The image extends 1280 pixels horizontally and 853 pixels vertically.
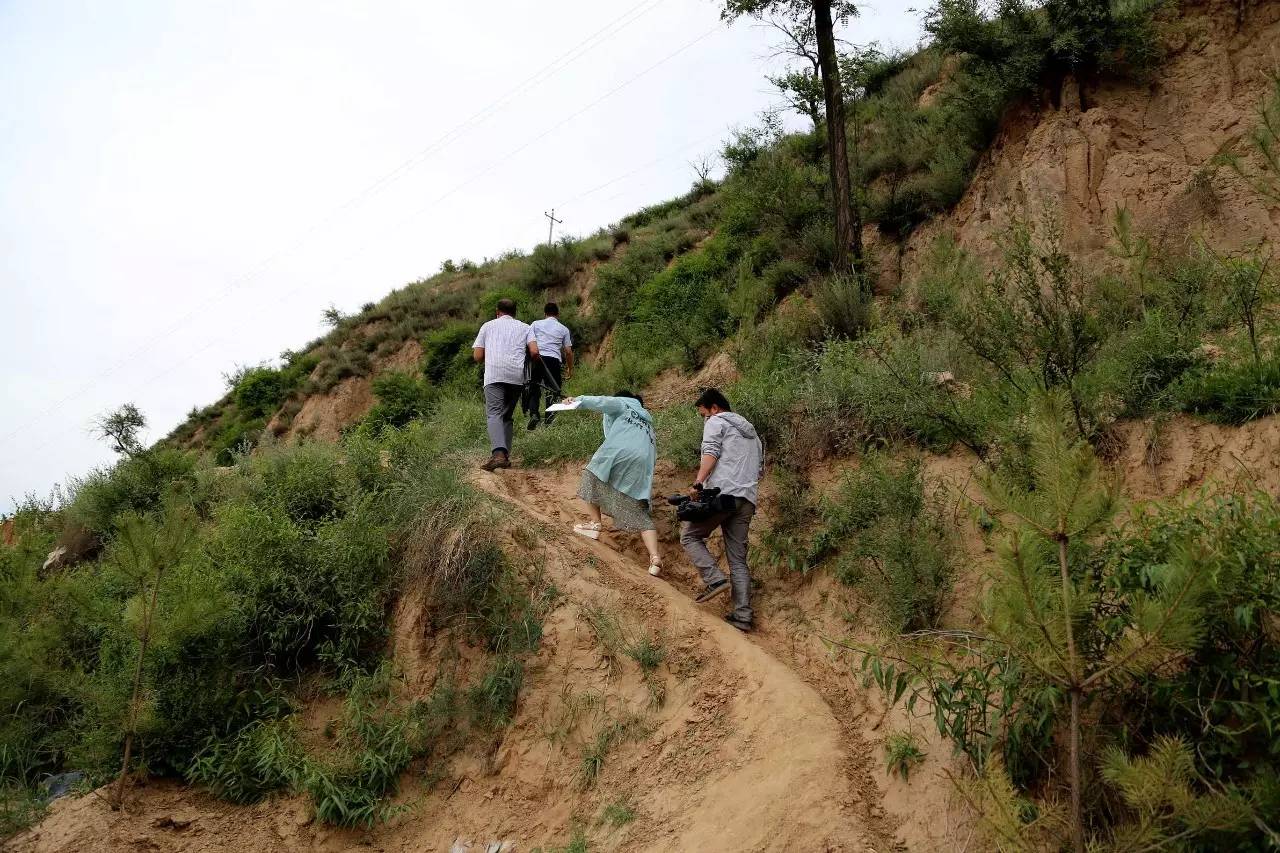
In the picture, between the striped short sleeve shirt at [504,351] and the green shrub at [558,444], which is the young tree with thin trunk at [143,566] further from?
the green shrub at [558,444]

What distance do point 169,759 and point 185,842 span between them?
2.49 ft

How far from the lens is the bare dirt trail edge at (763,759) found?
15.3 feet

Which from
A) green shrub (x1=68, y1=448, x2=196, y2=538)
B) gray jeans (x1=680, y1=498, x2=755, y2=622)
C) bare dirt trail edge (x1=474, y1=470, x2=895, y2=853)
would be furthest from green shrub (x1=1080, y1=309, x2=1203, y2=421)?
green shrub (x1=68, y1=448, x2=196, y2=538)

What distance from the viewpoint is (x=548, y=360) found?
10836 millimetres

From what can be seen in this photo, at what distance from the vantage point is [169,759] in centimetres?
635

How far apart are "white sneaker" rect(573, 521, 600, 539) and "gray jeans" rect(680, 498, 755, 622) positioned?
1.02 meters

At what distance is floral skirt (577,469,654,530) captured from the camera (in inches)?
302

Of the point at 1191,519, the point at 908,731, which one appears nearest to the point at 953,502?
the point at 908,731

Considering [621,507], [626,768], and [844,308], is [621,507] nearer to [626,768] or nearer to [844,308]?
[626,768]

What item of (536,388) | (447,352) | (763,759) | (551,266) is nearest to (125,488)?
(536,388)

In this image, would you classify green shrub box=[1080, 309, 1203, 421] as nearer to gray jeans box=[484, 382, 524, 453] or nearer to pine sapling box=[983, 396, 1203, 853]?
pine sapling box=[983, 396, 1203, 853]

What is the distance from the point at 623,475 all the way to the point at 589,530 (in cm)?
65

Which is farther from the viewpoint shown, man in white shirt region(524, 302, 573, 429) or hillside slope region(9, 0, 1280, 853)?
man in white shirt region(524, 302, 573, 429)

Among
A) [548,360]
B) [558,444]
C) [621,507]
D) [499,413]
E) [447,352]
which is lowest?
[621,507]
